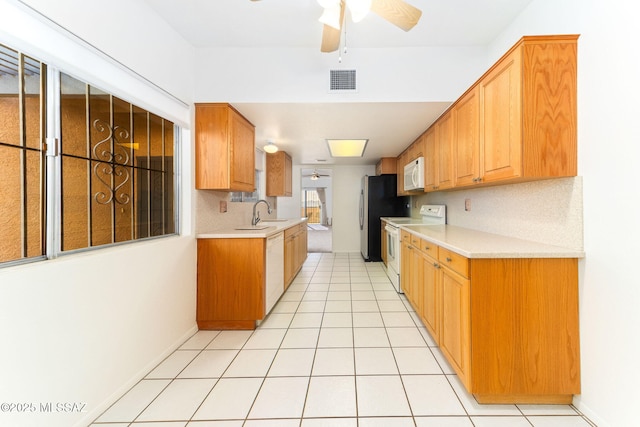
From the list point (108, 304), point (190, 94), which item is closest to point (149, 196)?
point (108, 304)

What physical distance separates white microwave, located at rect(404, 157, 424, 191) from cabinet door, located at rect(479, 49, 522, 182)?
1.51m

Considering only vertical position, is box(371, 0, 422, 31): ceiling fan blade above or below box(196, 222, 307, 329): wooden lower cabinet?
above

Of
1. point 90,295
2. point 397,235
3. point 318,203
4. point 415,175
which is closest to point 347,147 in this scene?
point 415,175

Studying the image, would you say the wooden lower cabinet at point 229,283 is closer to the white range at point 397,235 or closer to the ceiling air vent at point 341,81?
the ceiling air vent at point 341,81

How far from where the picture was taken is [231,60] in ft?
8.14

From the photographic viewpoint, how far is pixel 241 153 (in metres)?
2.80

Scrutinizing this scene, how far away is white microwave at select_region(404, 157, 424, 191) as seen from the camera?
354cm

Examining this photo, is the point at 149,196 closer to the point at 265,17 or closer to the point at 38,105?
the point at 38,105

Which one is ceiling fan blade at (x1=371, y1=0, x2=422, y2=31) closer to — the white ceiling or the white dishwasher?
the white ceiling

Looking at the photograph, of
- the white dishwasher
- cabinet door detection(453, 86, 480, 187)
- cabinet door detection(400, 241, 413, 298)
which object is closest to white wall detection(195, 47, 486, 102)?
cabinet door detection(453, 86, 480, 187)

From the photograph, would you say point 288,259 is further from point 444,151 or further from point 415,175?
point 444,151

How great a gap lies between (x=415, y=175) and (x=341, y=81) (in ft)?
6.03

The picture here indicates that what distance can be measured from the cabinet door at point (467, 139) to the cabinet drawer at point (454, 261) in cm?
69

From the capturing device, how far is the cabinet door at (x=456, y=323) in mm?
1533
